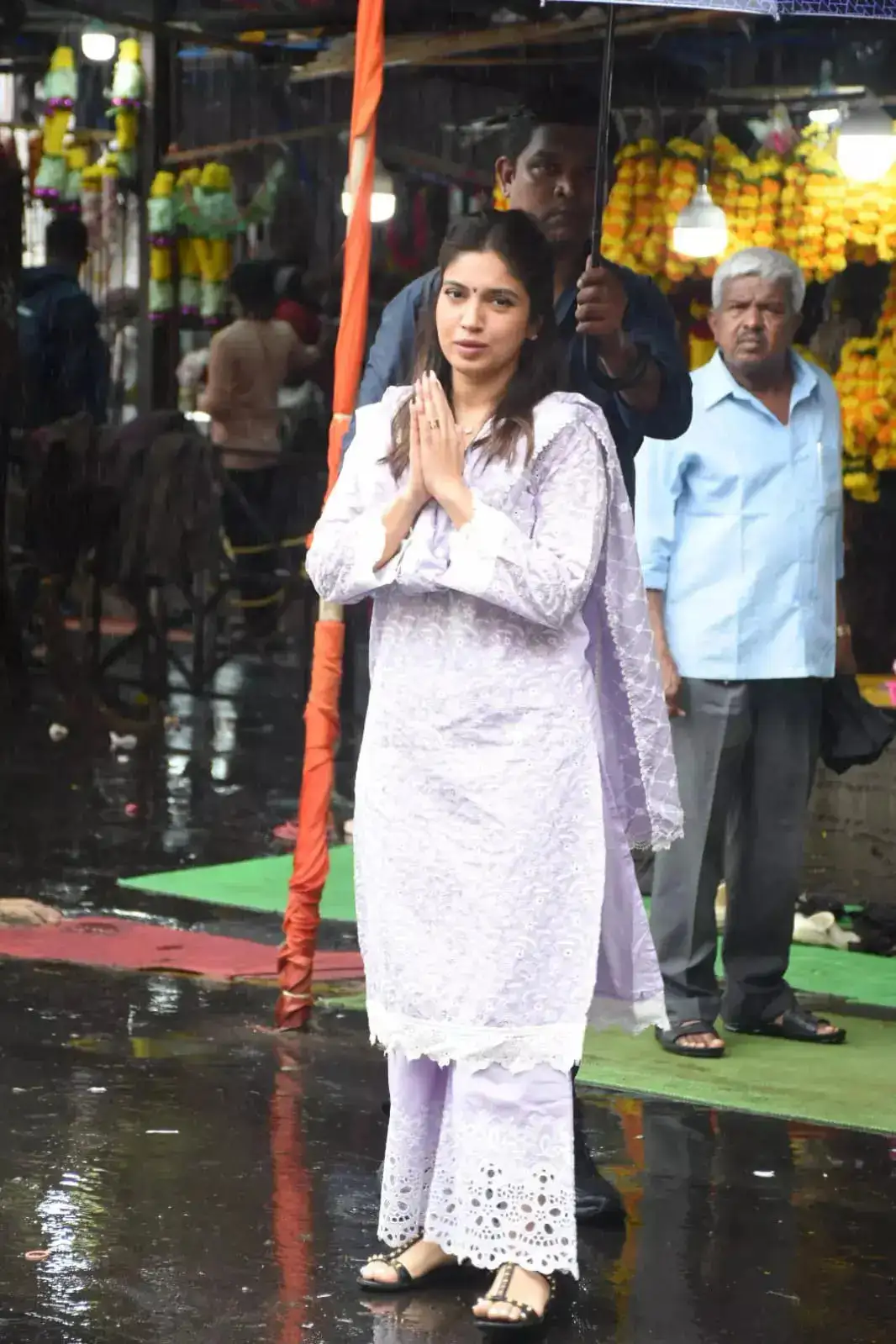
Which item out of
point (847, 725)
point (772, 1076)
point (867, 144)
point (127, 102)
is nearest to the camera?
point (772, 1076)

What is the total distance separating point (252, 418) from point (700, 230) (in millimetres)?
3739

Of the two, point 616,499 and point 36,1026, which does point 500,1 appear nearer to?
point 36,1026

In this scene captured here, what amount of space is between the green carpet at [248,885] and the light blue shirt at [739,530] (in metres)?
2.11

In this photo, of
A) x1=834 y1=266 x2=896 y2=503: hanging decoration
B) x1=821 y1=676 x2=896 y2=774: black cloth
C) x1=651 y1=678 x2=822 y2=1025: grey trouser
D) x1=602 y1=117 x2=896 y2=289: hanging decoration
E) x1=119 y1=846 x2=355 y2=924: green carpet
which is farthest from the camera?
x1=834 y1=266 x2=896 y2=503: hanging decoration

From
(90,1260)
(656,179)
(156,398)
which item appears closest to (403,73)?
(656,179)

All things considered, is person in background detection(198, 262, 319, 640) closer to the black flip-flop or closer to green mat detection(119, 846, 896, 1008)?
green mat detection(119, 846, 896, 1008)

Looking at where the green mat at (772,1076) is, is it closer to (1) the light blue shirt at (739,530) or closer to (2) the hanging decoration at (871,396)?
(1) the light blue shirt at (739,530)

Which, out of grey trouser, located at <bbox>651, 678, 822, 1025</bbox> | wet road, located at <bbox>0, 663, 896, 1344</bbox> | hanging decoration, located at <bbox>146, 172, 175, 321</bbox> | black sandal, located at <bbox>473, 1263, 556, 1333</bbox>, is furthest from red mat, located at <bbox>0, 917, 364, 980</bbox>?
hanging decoration, located at <bbox>146, 172, 175, 321</bbox>

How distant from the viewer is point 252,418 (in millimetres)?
11977

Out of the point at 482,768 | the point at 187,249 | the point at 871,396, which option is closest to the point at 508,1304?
the point at 482,768

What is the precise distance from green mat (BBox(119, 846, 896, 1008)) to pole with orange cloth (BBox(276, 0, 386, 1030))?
1635 millimetres

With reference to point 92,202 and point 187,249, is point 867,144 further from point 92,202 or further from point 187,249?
point 92,202

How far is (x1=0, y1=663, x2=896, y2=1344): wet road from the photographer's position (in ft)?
14.8

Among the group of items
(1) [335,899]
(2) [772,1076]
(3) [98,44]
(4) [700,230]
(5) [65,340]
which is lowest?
(1) [335,899]
